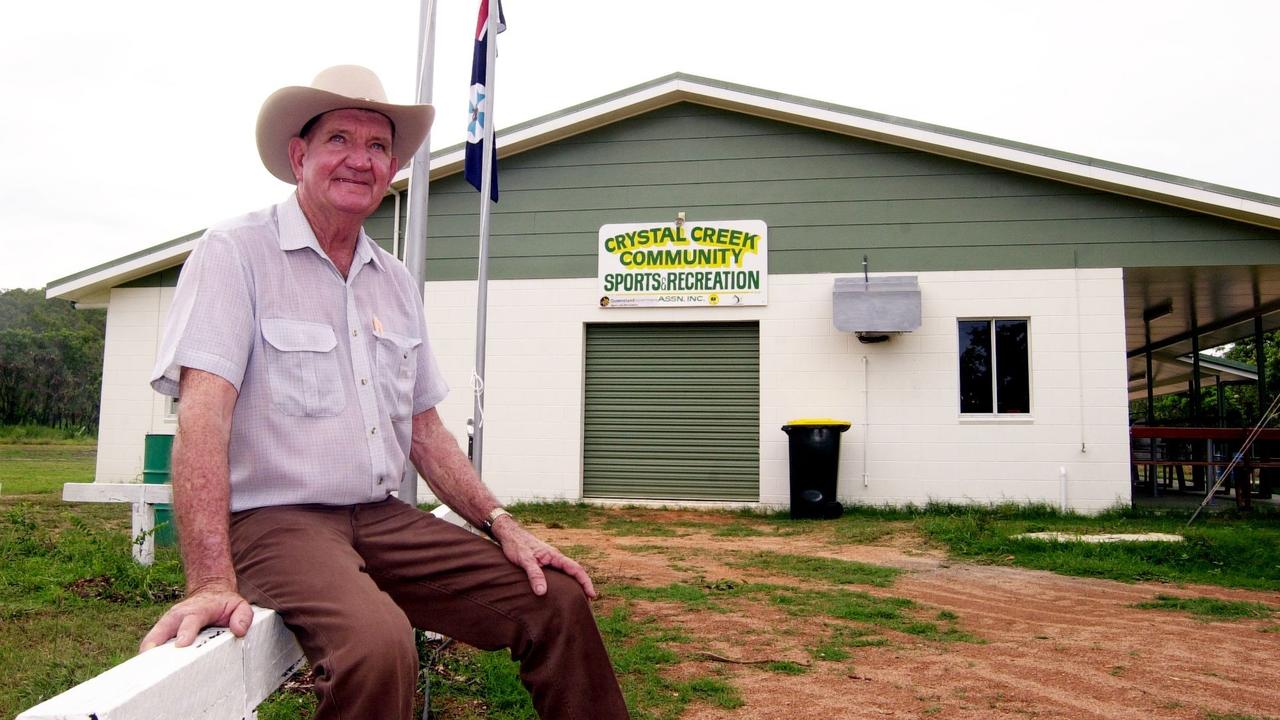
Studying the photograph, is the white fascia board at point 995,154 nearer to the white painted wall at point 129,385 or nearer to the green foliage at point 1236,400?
the green foliage at point 1236,400

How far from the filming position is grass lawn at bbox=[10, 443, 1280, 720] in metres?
3.73

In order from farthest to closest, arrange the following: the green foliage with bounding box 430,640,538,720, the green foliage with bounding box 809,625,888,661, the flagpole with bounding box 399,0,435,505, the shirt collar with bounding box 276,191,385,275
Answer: the green foliage with bounding box 809,625,888,661
the flagpole with bounding box 399,0,435,505
the green foliage with bounding box 430,640,538,720
the shirt collar with bounding box 276,191,385,275

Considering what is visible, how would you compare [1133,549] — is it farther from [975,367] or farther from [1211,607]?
[975,367]

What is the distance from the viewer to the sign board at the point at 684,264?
11.9 meters

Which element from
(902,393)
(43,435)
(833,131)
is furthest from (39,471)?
(43,435)

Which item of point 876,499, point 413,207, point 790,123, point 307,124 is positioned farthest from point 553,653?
point 790,123

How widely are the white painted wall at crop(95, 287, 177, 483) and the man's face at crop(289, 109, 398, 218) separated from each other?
12.1 m

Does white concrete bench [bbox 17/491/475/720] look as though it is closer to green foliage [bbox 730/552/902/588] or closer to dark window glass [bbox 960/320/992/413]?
green foliage [bbox 730/552/902/588]

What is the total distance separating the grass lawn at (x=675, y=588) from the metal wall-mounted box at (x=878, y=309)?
93.4 inches

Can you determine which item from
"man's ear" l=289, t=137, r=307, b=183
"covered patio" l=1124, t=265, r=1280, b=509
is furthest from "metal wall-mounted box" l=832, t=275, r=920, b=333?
"man's ear" l=289, t=137, r=307, b=183

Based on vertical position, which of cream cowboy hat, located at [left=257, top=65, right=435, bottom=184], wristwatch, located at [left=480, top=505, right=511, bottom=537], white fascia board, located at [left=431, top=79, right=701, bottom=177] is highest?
white fascia board, located at [left=431, top=79, right=701, bottom=177]

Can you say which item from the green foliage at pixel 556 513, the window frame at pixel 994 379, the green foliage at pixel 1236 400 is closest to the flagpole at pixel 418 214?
the green foliage at pixel 556 513

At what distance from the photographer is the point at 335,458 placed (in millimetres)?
2043

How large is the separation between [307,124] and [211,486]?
1.07 m
